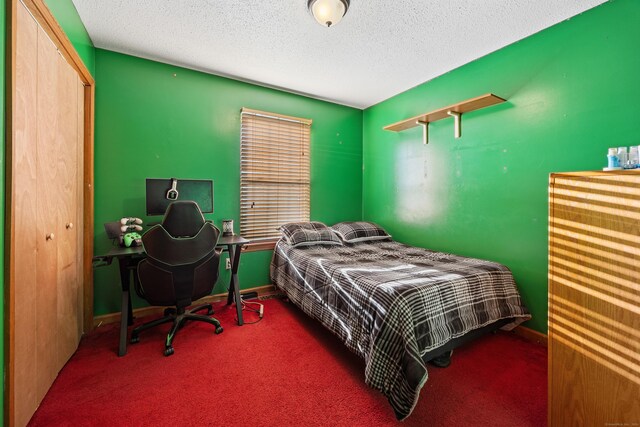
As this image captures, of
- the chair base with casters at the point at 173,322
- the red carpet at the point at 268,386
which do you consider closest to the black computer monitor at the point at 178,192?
the chair base with casters at the point at 173,322

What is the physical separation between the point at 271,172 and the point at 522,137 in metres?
2.65

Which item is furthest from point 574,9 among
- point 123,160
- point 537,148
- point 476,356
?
point 123,160

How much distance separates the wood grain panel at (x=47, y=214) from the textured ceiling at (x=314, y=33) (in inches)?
33.1

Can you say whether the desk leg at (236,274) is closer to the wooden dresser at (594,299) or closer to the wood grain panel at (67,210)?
the wood grain panel at (67,210)

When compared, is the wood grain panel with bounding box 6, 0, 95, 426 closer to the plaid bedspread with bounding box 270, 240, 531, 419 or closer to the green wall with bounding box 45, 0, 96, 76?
the green wall with bounding box 45, 0, 96, 76

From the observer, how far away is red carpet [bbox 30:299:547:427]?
1474 millimetres

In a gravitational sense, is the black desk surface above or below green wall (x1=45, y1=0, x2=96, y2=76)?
below

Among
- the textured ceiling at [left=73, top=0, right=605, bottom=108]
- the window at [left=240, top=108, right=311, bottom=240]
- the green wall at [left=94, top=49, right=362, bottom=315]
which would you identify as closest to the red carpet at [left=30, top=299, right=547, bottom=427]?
the green wall at [left=94, top=49, right=362, bottom=315]

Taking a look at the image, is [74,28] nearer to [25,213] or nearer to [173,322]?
[25,213]

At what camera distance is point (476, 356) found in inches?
81.4

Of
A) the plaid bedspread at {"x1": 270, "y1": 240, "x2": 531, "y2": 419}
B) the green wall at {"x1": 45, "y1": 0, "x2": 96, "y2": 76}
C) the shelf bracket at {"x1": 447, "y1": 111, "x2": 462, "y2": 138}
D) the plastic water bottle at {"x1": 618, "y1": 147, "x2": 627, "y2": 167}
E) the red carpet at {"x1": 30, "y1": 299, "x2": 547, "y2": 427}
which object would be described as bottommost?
the red carpet at {"x1": 30, "y1": 299, "x2": 547, "y2": 427}

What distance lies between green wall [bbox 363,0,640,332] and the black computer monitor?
7.91 feet

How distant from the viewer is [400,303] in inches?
62.5

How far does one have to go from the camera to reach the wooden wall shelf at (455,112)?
7.84ft
